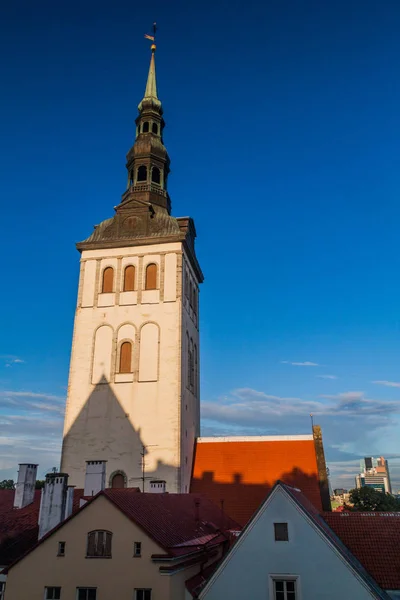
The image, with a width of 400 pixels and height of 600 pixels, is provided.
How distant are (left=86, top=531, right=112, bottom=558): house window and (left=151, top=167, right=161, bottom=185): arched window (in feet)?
87.8

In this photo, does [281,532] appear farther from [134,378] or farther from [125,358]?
[125,358]

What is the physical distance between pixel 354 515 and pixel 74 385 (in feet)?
A: 63.3

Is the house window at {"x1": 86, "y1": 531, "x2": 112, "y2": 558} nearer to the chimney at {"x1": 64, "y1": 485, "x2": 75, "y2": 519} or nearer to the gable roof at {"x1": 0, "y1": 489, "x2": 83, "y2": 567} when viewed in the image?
the gable roof at {"x1": 0, "y1": 489, "x2": 83, "y2": 567}

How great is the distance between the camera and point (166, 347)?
31.9 m

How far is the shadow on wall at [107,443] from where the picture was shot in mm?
29172

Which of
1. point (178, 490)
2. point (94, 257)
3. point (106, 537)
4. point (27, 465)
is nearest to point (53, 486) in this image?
point (106, 537)

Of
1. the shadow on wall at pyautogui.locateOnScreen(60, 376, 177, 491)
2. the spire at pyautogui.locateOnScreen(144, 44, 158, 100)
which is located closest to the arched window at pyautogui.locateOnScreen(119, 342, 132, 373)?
the shadow on wall at pyautogui.locateOnScreen(60, 376, 177, 491)

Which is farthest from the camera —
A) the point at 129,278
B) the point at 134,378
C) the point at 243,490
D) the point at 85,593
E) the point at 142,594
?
the point at 129,278

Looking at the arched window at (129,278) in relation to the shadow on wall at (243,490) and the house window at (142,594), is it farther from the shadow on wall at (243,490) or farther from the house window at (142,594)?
the house window at (142,594)

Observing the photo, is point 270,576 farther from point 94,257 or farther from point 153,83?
point 153,83

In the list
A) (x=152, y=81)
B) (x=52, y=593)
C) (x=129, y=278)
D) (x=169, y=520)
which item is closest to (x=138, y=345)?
(x=129, y=278)

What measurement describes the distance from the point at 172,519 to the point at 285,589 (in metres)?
5.07

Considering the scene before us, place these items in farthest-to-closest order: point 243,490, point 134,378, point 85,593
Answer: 1. point 134,378
2. point 243,490
3. point 85,593

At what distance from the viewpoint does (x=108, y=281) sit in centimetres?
3450
